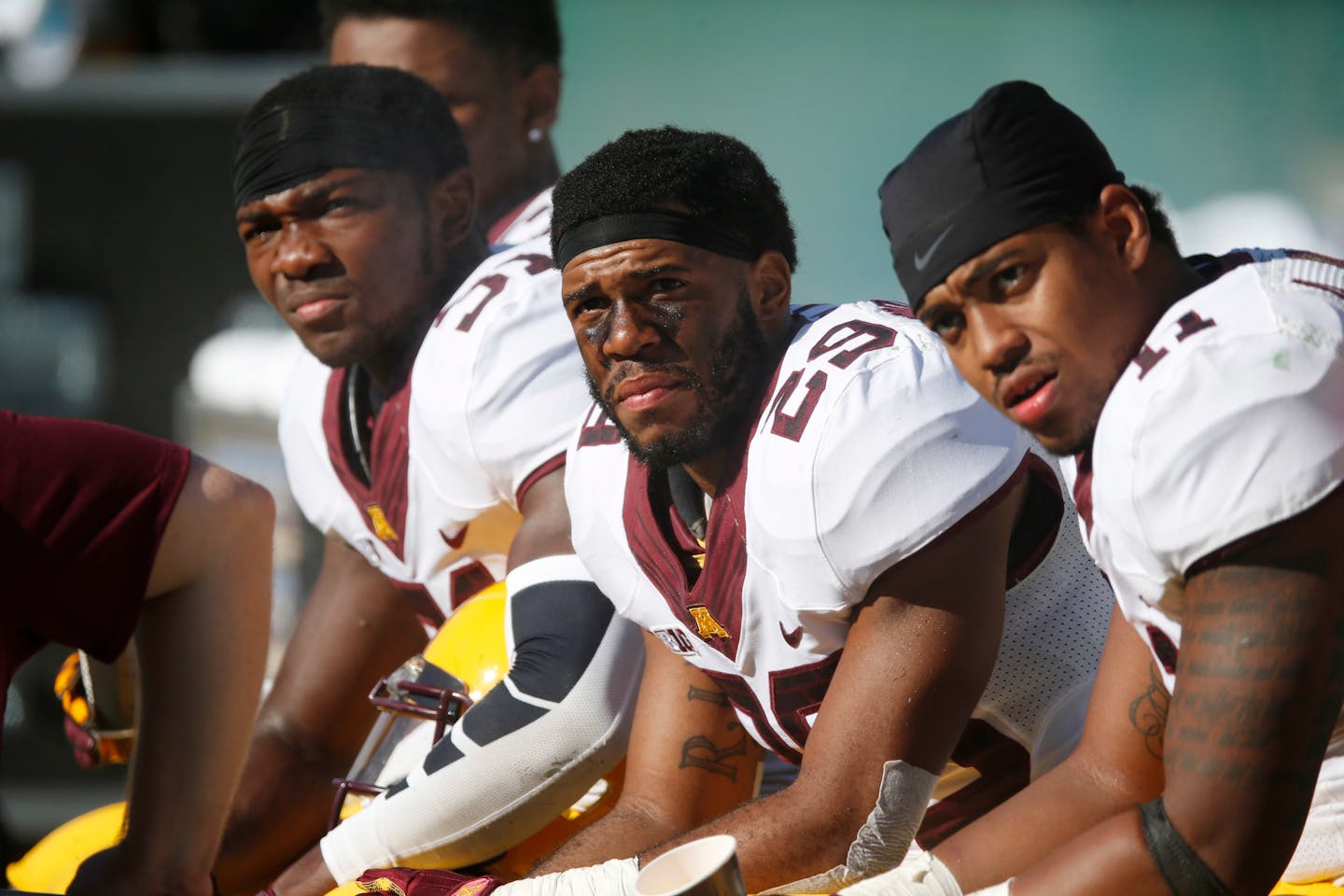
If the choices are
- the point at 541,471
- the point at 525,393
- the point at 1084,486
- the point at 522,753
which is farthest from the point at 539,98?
the point at 1084,486

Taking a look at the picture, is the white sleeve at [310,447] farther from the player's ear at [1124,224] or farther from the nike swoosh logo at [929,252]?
the player's ear at [1124,224]

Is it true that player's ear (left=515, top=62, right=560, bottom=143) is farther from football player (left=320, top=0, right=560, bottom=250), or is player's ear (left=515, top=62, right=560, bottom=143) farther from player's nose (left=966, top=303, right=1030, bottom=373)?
player's nose (left=966, top=303, right=1030, bottom=373)

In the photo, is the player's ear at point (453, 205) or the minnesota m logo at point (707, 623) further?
the player's ear at point (453, 205)

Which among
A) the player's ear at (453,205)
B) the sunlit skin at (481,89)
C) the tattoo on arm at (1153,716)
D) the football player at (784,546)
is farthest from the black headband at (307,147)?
the tattoo on arm at (1153,716)

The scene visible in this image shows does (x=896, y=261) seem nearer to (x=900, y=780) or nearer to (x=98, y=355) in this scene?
(x=900, y=780)

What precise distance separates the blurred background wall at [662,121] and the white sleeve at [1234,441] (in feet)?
14.2

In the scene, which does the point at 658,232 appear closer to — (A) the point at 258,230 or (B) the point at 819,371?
(B) the point at 819,371

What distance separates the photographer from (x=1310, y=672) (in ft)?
6.06

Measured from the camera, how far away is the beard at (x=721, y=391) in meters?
2.55

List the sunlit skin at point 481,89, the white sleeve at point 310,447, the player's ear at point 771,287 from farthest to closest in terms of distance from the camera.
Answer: the sunlit skin at point 481,89 → the white sleeve at point 310,447 → the player's ear at point 771,287

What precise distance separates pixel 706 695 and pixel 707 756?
3.7 inches

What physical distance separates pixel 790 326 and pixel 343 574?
1.53 meters

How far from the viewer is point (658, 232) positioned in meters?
2.54

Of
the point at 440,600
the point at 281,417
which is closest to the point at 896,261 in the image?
the point at 440,600
